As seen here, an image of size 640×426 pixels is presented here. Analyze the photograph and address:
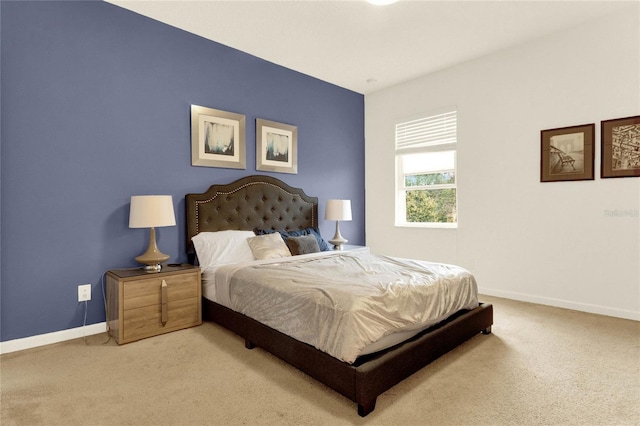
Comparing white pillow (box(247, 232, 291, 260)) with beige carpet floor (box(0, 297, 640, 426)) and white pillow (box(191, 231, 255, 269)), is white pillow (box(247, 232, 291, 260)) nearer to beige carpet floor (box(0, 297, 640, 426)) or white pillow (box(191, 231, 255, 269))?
white pillow (box(191, 231, 255, 269))

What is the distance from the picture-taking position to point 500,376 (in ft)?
7.14

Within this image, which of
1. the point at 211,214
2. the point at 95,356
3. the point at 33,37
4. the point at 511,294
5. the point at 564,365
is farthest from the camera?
the point at 511,294

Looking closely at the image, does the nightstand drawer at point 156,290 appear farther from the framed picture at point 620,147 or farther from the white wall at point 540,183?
the framed picture at point 620,147

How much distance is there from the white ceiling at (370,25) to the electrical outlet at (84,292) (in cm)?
256

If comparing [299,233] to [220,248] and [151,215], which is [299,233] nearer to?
Result: [220,248]

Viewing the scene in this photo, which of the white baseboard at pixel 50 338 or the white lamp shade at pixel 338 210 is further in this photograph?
the white lamp shade at pixel 338 210

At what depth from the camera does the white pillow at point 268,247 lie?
3.50 m

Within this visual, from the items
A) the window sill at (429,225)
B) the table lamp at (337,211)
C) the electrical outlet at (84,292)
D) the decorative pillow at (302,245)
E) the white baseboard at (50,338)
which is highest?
the table lamp at (337,211)

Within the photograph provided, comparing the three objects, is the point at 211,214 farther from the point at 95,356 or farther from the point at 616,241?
the point at 616,241

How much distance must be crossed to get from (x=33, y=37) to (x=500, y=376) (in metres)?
4.28

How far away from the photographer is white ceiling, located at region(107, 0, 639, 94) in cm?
312

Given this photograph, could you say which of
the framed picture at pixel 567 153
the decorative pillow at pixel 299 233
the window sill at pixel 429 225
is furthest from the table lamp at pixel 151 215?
the framed picture at pixel 567 153

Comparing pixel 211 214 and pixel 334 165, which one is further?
pixel 334 165

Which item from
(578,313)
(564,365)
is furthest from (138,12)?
(578,313)
